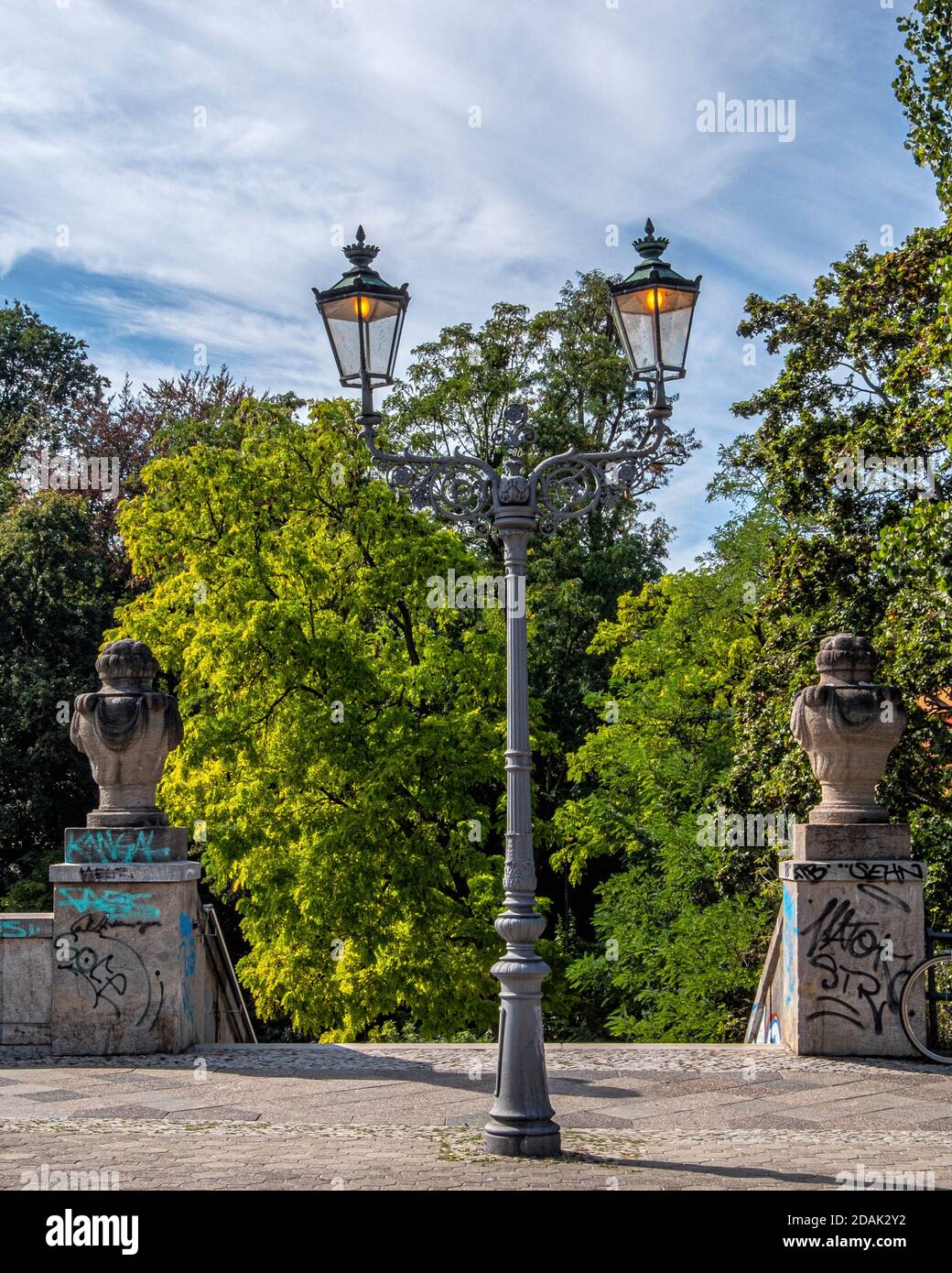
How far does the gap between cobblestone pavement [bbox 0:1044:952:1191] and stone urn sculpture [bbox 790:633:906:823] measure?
6.12 ft

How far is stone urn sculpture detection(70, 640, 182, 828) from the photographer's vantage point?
10.8 metres

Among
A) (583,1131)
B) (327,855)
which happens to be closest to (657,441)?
(583,1131)

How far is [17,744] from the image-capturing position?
30.5m

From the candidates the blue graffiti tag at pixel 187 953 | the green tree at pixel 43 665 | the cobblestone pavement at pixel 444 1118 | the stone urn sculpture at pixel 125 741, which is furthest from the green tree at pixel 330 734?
the cobblestone pavement at pixel 444 1118

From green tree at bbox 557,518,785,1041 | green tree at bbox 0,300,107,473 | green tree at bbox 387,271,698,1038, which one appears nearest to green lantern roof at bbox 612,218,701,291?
green tree at bbox 557,518,785,1041

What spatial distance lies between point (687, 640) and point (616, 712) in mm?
2539

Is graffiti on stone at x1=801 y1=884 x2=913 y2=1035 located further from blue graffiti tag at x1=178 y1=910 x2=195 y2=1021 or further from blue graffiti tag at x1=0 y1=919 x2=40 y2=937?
blue graffiti tag at x1=0 y1=919 x2=40 y2=937

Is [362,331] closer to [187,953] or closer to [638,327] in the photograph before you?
[638,327]

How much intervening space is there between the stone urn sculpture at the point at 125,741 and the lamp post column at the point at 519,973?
412 centimetres

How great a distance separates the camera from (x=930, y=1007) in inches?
406

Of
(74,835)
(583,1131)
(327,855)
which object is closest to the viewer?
(583,1131)

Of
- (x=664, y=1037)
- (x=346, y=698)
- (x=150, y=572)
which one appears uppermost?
(x=150, y=572)

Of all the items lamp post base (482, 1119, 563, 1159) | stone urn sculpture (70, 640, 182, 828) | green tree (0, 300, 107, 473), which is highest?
green tree (0, 300, 107, 473)

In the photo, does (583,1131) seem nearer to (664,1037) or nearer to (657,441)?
(657,441)
